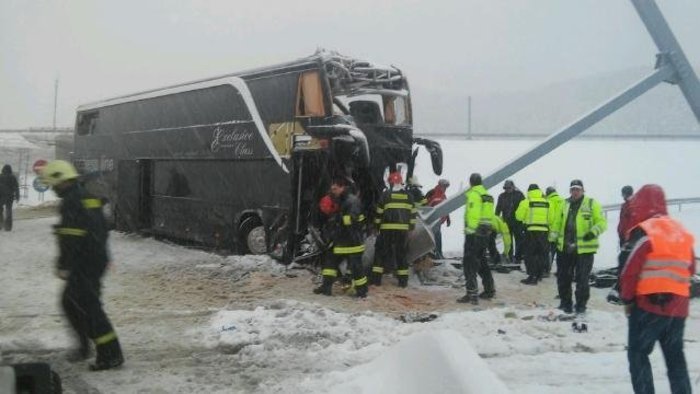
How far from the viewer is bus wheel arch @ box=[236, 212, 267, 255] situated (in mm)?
12594

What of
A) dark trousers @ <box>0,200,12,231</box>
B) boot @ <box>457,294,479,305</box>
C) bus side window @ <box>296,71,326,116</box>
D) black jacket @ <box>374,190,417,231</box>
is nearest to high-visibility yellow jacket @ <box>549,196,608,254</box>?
boot @ <box>457,294,479,305</box>

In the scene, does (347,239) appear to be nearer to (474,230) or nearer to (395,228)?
(395,228)

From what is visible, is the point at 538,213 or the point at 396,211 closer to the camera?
the point at 396,211

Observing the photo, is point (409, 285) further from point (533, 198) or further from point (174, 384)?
point (174, 384)

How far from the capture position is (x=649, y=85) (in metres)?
13.5

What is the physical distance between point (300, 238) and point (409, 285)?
6.90ft

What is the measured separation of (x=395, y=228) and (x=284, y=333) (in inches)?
141

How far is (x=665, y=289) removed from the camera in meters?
4.51

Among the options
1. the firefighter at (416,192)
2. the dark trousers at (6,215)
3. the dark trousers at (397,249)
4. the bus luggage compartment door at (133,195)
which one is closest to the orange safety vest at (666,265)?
the dark trousers at (397,249)

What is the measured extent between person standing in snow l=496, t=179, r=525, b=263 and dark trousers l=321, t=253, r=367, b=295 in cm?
484

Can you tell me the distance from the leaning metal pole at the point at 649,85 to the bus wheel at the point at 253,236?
440cm

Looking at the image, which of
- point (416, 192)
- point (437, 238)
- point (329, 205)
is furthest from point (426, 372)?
point (437, 238)

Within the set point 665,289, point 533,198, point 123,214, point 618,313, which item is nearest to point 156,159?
point 123,214

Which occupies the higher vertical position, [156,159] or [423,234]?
[156,159]
